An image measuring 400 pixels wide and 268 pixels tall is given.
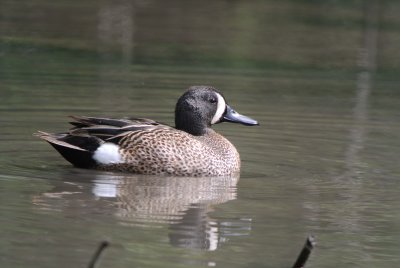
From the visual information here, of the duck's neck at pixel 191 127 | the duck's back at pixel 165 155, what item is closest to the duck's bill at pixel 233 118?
the duck's neck at pixel 191 127

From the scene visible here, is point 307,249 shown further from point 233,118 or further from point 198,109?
point 233,118

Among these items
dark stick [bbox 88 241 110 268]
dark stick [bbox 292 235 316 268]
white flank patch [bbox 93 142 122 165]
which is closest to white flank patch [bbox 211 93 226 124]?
white flank patch [bbox 93 142 122 165]

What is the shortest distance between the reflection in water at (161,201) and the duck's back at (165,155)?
0.09m

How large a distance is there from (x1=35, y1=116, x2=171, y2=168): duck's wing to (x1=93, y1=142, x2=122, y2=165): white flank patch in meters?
0.03

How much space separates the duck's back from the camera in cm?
1059

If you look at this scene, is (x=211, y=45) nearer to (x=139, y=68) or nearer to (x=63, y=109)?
(x=139, y=68)

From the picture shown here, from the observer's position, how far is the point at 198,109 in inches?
437

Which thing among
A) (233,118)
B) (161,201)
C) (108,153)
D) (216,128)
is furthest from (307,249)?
(216,128)

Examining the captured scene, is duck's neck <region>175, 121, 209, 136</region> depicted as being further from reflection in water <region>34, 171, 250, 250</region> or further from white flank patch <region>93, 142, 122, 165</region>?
white flank patch <region>93, 142, 122, 165</region>

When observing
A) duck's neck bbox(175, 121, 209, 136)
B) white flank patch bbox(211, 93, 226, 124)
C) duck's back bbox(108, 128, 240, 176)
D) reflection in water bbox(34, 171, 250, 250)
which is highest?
white flank patch bbox(211, 93, 226, 124)

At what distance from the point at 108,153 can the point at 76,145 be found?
11.5 inches

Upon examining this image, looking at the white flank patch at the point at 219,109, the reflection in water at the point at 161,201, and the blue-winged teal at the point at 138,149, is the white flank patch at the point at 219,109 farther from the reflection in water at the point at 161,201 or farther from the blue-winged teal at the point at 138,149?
the reflection in water at the point at 161,201

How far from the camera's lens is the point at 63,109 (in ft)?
44.9

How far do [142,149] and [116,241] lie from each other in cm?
265
